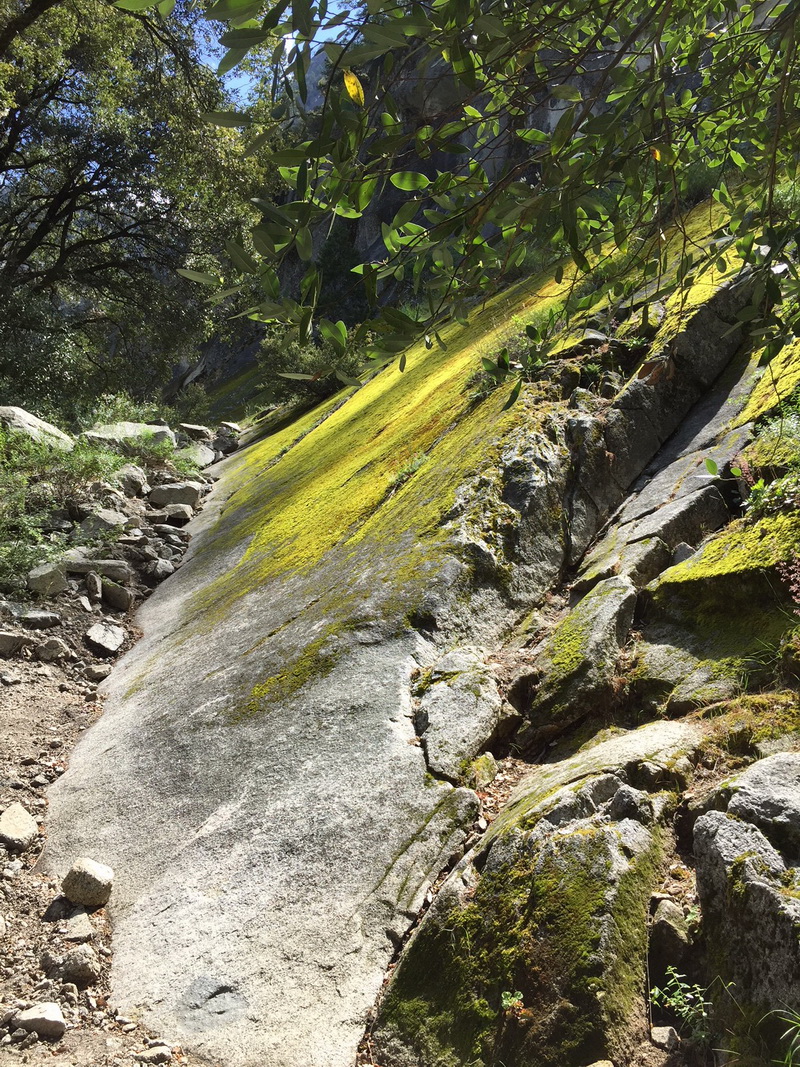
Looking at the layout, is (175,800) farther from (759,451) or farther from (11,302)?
(11,302)

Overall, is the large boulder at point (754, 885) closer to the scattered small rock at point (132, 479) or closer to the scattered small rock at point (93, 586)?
the scattered small rock at point (93, 586)

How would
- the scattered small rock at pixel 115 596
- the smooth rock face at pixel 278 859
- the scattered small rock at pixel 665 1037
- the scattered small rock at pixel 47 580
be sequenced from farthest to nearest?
1. the scattered small rock at pixel 115 596
2. the scattered small rock at pixel 47 580
3. the smooth rock face at pixel 278 859
4. the scattered small rock at pixel 665 1037

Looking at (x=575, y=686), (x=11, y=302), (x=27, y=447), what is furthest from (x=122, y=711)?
(x=11, y=302)

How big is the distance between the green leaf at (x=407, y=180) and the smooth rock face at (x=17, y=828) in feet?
14.0

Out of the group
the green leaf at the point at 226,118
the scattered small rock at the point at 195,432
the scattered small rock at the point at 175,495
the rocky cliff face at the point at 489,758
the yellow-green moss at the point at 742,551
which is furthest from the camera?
the scattered small rock at the point at 195,432

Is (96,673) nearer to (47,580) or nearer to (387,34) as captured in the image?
(47,580)

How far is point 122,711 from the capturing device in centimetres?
565

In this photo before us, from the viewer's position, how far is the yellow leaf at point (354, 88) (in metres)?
1.55

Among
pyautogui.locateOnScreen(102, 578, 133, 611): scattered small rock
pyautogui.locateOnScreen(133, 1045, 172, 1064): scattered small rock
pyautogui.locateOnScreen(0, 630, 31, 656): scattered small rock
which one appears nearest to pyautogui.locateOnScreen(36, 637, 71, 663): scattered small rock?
pyautogui.locateOnScreen(0, 630, 31, 656): scattered small rock

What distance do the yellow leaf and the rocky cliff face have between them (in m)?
1.78

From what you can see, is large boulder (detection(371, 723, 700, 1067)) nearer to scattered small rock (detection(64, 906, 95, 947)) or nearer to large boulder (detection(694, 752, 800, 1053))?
large boulder (detection(694, 752, 800, 1053))

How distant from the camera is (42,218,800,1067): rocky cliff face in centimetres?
239

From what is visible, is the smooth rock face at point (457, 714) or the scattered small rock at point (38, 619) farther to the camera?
the scattered small rock at point (38, 619)

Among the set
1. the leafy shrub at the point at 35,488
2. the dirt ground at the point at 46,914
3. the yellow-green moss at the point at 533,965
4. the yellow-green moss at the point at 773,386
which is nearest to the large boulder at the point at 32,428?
the leafy shrub at the point at 35,488
